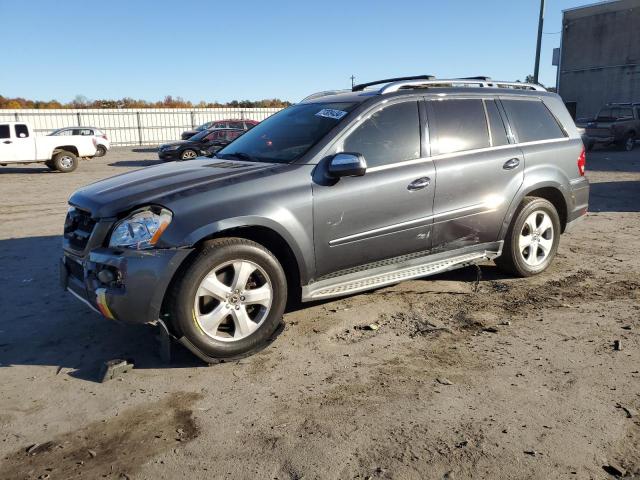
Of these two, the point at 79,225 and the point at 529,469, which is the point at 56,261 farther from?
the point at 529,469

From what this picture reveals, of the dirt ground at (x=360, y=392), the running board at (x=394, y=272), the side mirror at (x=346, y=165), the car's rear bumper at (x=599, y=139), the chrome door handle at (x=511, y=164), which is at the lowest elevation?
the dirt ground at (x=360, y=392)

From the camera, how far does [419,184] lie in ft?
14.7

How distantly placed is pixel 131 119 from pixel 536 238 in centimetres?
3775

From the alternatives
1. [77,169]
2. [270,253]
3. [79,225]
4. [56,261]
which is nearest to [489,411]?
[270,253]

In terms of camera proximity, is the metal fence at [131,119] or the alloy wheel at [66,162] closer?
the alloy wheel at [66,162]

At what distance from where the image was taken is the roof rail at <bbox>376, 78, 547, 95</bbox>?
15.4 feet

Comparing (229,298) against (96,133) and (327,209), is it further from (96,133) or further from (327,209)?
(96,133)

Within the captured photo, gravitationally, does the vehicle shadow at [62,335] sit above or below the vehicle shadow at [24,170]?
below

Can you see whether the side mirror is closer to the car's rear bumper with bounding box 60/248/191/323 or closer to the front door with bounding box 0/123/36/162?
the car's rear bumper with bounding box 60/248/191/323

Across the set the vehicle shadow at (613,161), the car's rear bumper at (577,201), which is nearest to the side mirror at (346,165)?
the car's rear bumper at (577,201)

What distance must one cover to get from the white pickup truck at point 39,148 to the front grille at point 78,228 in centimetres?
1574

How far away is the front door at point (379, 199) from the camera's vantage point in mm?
4082

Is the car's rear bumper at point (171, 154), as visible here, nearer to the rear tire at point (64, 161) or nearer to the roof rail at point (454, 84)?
the rear tire at point (64, 161)

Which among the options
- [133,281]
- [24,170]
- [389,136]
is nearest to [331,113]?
[389,136]
